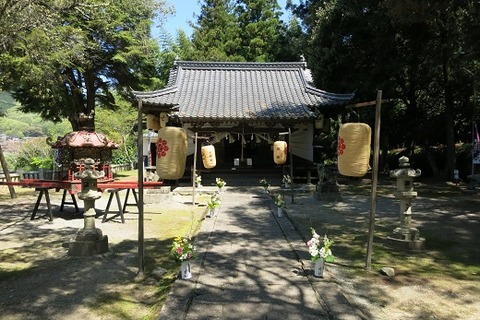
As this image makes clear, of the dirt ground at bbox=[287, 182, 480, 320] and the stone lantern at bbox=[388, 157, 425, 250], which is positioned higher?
the stone lantern at bbox=[388, 157, 425, 250]

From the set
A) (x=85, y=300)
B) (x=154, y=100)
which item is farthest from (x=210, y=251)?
(x=154, y=100)

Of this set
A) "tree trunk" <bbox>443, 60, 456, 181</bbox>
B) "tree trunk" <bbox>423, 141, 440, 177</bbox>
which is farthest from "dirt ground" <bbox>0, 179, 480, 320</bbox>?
"tree trunk" <bbox>423, 141, 440, 177</bbox>

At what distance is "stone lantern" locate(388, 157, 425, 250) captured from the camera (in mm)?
6402

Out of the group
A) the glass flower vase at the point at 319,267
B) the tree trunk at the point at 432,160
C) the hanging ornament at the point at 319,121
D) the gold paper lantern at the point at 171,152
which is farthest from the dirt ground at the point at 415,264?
the tree trunk at the point at 432,160

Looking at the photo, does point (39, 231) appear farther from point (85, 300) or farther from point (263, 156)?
point (263, 156)

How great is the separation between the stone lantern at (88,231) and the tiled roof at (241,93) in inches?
364

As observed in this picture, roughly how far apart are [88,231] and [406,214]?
549cm

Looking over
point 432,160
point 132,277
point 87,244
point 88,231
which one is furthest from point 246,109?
point 132,277

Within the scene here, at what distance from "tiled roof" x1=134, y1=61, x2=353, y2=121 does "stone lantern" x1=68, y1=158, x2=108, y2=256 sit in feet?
30.3

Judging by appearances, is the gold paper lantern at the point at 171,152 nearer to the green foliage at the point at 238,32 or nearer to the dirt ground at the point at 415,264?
the dirt ground at the point at 415,264

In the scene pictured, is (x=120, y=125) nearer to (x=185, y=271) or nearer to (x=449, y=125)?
(x=449, y=125)

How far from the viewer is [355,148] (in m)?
6.23

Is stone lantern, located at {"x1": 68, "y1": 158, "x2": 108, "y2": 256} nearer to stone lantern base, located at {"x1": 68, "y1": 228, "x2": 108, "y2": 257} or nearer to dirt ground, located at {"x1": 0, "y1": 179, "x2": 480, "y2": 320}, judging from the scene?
stone lantern base, located at {"x1": 68, "y1": 228, "x2": 108, "y2": 257}

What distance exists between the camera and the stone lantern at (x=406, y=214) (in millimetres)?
6402
